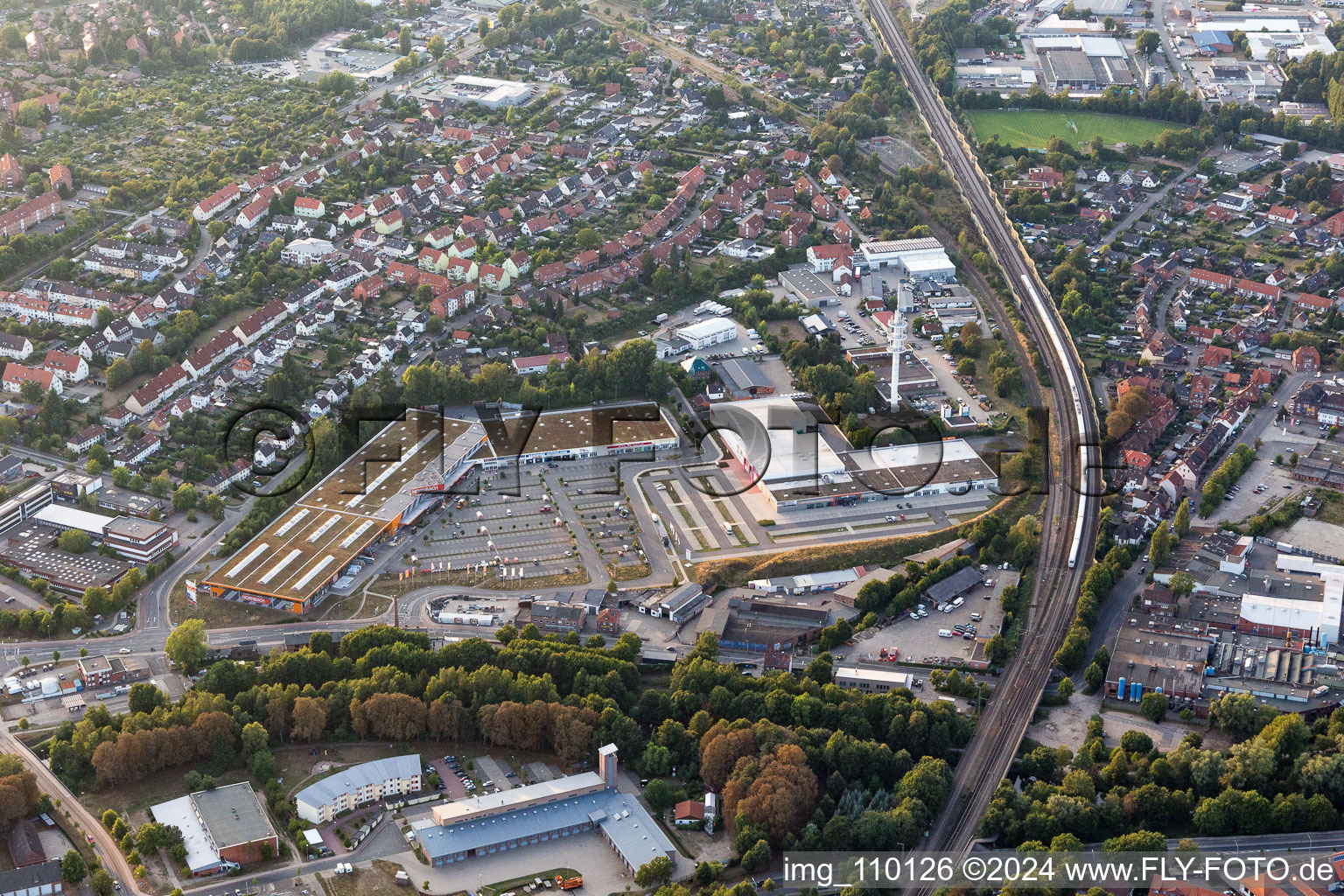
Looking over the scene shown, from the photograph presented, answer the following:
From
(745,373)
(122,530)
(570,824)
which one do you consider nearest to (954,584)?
(745,373)

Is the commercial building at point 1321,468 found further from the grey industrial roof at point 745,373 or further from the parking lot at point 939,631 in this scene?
the grey industrial roof at point 745,373

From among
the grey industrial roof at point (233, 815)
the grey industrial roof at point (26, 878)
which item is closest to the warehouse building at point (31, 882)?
the grey industrial roof at point (26, 878)

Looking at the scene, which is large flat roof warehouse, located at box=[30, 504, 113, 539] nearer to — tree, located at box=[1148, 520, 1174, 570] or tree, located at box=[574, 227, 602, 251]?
tree, located at box=[574, 227, 602, 251]

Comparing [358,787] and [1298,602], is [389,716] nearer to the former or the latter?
[358,787]

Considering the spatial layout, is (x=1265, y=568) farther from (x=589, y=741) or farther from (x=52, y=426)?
(x=52, y=426)

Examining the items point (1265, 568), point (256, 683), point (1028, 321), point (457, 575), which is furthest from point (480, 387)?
point (1265, 568)
